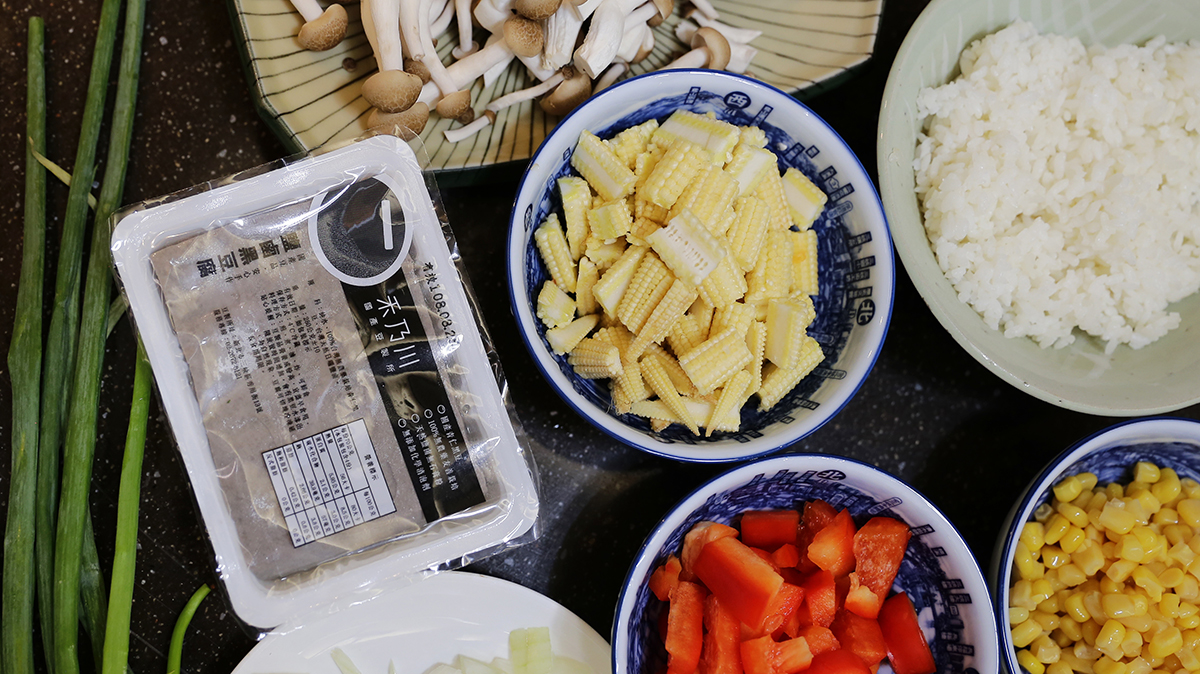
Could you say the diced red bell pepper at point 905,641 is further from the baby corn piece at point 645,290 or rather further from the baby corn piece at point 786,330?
the baby corn piece at point 645,290

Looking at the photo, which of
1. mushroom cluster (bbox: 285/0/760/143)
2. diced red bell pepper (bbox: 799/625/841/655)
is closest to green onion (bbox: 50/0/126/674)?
mushroom cluster (bbox: 285/0/760/143)

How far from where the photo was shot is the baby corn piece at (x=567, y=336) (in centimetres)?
124

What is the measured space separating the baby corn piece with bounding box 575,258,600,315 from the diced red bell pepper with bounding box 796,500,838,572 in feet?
1.82

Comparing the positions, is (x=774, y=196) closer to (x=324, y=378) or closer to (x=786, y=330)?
(x=786, y=330)

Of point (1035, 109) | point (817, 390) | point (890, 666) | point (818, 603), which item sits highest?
point (1035, 109)

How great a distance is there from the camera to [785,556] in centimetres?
130

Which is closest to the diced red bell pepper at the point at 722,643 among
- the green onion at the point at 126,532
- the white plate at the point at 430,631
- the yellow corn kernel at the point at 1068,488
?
the white plate at the point at 430,631

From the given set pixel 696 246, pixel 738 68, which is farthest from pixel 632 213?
pixel 738 68

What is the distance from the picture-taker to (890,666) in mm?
1342

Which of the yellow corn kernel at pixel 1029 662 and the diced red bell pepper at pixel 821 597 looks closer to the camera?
the diced red bell pepper at pixel 821 597

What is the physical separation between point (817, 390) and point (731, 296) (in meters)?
0.25

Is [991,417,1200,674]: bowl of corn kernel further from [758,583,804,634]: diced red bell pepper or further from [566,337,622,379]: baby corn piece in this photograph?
[566,337,622,379]: baby corn piece

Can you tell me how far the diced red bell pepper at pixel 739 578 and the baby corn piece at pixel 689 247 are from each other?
46 centimetres

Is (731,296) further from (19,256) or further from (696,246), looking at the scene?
(19,256)
